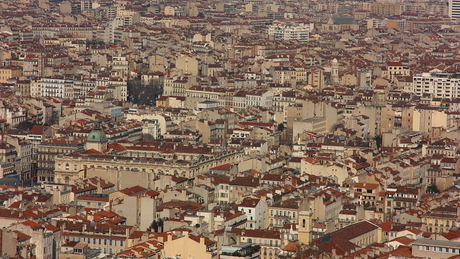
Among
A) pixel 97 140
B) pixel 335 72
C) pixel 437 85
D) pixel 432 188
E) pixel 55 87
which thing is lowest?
pixel 432 188

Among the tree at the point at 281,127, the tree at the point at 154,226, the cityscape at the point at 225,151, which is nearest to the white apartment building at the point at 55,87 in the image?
the cityscape at the point at 225,151

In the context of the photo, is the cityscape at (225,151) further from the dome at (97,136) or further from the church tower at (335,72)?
the church tower at (335,72)

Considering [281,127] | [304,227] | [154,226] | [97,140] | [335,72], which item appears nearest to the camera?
[304,227]

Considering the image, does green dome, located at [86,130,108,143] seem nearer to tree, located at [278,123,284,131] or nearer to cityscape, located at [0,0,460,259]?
cityscape, located at [0,0,460,259]

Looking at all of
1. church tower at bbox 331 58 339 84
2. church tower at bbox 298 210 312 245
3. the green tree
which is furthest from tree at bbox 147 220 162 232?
church tower at bbox 331 58 339 84

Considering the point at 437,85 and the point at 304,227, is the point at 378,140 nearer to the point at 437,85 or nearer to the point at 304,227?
the point at 437,85

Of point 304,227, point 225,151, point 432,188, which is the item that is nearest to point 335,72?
point 225,151
